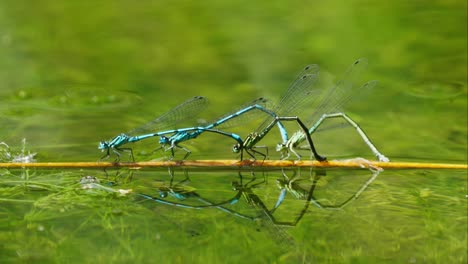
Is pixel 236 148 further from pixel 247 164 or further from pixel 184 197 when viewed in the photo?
pixel 184 197

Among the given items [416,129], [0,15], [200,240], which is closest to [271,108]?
[416,129]

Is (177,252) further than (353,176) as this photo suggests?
No

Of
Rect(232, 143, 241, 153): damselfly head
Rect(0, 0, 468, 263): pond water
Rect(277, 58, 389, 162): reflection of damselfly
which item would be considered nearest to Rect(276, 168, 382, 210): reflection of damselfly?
Rect(0, 0, 468, 263): pond water

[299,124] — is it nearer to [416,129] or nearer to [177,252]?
[416,129]

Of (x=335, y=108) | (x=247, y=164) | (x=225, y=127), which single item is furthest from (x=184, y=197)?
(x=335, y=108)

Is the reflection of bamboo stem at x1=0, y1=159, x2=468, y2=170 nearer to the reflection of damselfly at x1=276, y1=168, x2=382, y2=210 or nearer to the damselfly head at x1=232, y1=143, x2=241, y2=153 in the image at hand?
the reflection of damselfly at x1=276, y1=168, x2=382, y2=210

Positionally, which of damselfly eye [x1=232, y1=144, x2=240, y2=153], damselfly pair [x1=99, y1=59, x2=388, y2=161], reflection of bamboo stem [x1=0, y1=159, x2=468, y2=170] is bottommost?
reflection of bamboo stem [x1=0, y1=159, x2=468, y2=170]
